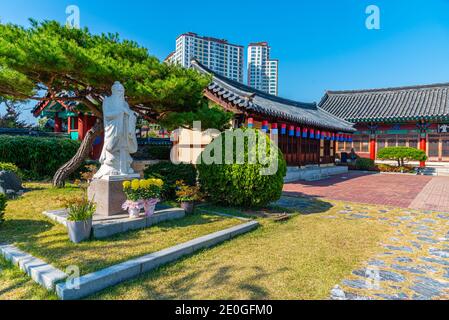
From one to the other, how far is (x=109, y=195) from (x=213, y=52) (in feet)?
177

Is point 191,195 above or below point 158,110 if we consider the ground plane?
below

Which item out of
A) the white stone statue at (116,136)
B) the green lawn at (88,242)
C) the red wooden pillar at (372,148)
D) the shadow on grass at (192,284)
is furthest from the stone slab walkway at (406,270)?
the red wooden pillar at (372,148)

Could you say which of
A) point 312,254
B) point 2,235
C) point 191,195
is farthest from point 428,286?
point 2,235

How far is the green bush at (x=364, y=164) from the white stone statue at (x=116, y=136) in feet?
66.7

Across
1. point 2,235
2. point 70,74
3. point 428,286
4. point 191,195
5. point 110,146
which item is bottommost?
point 428,286

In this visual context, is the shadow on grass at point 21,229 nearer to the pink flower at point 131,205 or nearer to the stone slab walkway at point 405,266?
the pink flower at point 131,205

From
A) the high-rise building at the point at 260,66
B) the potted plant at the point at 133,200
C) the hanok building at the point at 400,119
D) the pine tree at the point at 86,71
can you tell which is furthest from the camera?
the high-rise building at the point at 260,66

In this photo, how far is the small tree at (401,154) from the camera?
19844 mm

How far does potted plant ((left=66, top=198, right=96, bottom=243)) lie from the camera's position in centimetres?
440

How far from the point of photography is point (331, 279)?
3.65m

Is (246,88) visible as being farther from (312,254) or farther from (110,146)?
(312,254)

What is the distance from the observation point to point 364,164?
2164 cm

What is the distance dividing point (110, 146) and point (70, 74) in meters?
2.31

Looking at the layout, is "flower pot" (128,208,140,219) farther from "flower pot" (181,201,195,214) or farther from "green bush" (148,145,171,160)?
"green bush" (148,145,171,160)
